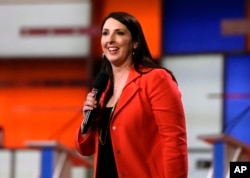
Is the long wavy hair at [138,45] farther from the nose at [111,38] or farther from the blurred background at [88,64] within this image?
the blurred background at [88,64]

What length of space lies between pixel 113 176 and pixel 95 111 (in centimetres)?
22

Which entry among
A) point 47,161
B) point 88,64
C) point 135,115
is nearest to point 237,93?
point 88,64

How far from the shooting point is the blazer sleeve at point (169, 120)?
2.43m

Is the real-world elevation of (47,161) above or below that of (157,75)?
below

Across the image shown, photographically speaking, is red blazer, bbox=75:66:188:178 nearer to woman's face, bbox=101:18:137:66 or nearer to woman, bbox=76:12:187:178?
woman, bbox=76:12:187:178

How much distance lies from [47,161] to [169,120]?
10.1ft

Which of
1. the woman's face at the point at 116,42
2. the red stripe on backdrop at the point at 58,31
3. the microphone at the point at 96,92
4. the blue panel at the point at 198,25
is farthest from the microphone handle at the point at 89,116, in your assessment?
the red stripe on backdrop at the point at 58,31

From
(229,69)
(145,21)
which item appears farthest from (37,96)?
(229,69)

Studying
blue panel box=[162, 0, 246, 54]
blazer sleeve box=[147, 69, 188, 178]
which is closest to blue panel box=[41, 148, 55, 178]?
blazer sleeve box=[147, 69, 188, 178]

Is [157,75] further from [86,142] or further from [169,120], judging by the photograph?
[86,142]

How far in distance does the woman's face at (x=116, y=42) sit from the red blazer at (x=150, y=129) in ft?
0.35

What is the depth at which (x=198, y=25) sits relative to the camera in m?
9.16

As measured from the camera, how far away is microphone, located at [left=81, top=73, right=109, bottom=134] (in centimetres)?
251

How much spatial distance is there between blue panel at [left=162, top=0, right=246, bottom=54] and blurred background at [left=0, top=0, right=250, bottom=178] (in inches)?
0.5
